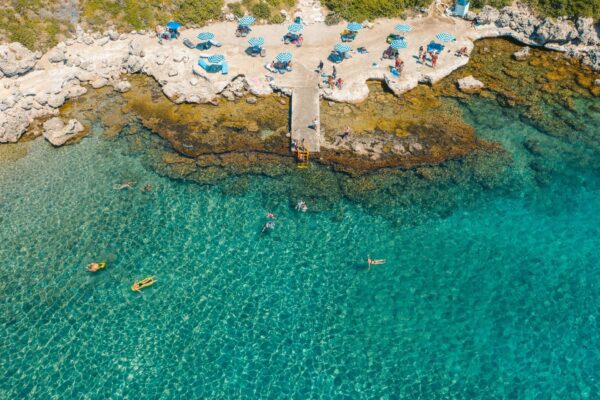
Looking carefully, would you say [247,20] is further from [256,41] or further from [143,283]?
[143,283]

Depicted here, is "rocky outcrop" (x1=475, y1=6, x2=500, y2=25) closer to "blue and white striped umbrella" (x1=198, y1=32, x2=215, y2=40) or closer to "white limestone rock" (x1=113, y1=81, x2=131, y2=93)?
"blue and white striped umbrella" (x1=198, y1=32, x2=215, y2=40)

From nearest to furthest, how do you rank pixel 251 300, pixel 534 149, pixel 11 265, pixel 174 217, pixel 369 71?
pixel 251 300, pixel 11 265, pixel 174 217, pixel 534 149, pixel 369 71

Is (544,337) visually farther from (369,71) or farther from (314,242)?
(369,71)

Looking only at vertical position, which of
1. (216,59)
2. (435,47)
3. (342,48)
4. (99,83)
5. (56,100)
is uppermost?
(342,48)

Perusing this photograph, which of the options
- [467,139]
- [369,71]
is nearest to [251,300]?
[467,139]

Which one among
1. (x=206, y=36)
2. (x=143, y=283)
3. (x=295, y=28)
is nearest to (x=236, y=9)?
(x=206, y=36)

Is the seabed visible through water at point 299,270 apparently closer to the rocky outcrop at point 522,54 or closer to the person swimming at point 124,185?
the person swimming at point 124,185

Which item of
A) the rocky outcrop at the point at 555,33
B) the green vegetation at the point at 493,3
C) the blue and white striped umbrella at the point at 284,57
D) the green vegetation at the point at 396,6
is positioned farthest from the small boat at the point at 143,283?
the green vegetation at the point at 493,3
